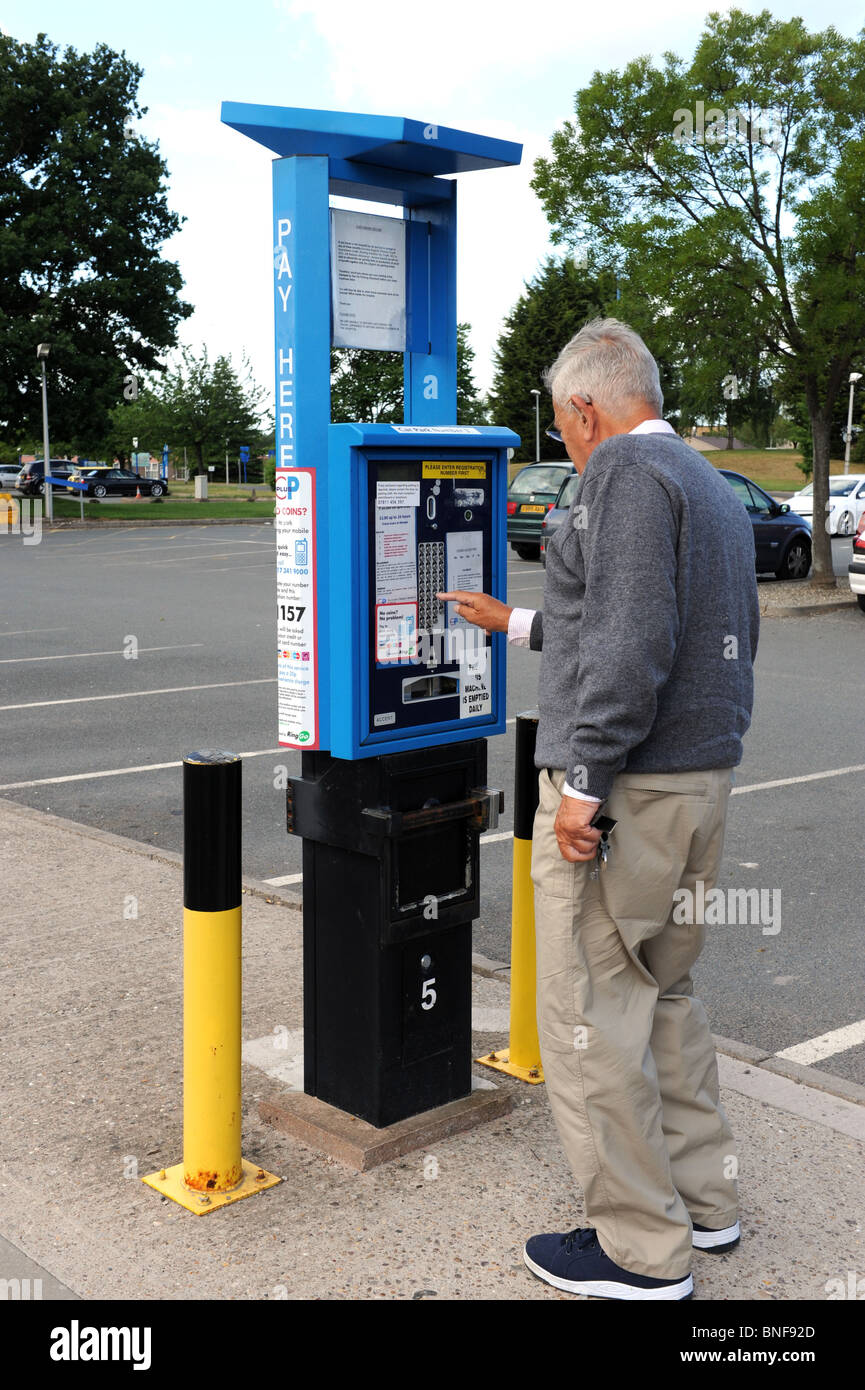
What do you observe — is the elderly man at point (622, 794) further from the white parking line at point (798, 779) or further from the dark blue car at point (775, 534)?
the dark blue car at point (775, 534)

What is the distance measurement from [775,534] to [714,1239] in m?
17.6

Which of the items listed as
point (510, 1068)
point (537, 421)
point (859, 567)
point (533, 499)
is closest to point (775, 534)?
point (859, 567)

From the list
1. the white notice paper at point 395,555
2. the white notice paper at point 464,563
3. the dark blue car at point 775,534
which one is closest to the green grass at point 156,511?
the dark blue car at point 775,534

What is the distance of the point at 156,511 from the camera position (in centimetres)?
4281

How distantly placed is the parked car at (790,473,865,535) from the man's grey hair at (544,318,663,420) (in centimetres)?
2782

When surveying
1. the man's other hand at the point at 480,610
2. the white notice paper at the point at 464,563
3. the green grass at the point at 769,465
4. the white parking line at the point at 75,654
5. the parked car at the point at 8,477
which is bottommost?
the white parking line at the point at 75,654

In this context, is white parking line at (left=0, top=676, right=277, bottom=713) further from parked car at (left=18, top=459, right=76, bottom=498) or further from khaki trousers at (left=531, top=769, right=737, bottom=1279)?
parked car at (left=18, top=459, right=76, bottom=498)

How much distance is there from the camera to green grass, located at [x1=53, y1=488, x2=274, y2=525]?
4019 centimetres

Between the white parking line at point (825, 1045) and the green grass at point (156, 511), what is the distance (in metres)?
36.6

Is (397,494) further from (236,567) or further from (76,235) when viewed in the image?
(76,235)

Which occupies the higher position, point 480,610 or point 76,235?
point 76,235

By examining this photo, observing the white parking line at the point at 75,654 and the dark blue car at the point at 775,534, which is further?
the dark blue car at the point at 775,534

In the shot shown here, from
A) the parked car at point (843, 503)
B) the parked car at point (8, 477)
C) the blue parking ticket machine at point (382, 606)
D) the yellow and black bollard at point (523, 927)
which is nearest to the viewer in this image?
the blue parking ticket machine at point (382, 606)

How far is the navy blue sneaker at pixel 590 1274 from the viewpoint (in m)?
2.80
